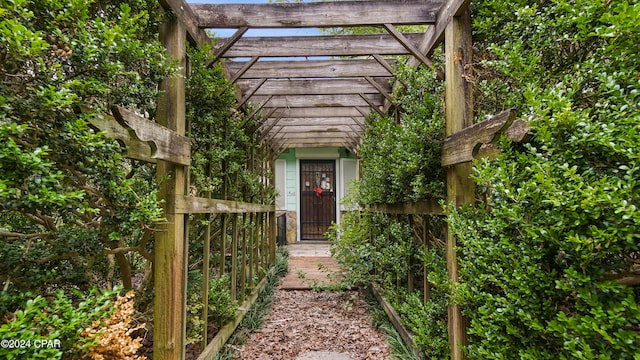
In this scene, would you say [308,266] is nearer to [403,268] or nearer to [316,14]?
[403,268]

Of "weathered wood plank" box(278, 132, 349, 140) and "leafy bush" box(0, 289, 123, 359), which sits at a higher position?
"weathered wood plank" box(278, 132, 349, 140)

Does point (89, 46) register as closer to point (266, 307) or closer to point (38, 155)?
point (38, 155)

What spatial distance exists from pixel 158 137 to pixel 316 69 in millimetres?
2100

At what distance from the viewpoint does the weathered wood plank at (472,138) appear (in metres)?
1.36

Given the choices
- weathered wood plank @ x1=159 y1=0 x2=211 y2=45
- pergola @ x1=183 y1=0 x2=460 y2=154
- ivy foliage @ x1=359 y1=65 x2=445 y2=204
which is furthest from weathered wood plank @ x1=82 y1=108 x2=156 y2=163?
ivy foliage @ x1=359 y1=65 x2=445 y2=204

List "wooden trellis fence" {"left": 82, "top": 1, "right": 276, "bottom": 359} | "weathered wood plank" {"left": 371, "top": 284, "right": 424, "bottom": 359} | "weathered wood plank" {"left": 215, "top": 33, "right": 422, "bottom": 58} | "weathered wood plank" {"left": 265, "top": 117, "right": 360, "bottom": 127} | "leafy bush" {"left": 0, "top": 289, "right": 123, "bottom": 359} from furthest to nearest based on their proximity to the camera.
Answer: "weathered wood plank" {"left": 265, "top": 117, "right": 360, "bottom": 127} < "weathered wood plank" {"left": 215, "top": 33, "right": 422, "bottom": 58} < "weathered wood plank" {"left": 371, "top": 284, "right": 424, "bottom": 359} < "wooden trellis fence" {"left": 82, "top": 1, "right": 276, "bottom": 359} < "leafy bush" {"left": 0, "top": 289, "right": 123, "bottom": 359}

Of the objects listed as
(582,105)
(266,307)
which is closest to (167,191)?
(582,105)

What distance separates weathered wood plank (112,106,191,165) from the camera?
134cm

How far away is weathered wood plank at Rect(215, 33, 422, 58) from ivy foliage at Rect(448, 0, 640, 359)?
5.03 feet

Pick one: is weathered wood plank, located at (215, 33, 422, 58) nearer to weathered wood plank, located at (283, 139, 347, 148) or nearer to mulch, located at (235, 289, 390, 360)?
mulch, located at (235, 289, 390, 360)

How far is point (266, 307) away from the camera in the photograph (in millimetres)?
4121

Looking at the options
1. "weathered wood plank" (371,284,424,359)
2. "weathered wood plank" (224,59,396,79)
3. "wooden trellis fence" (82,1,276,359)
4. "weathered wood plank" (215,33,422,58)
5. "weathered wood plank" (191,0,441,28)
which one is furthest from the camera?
"weathered wood plank" (224,59,396,79)

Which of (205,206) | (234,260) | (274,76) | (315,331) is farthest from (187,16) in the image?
(315,331)

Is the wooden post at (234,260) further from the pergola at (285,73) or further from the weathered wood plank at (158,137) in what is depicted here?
the weathered wood plank at (158,137)
